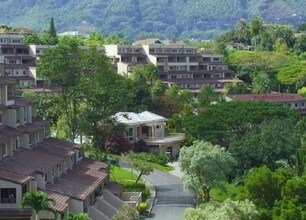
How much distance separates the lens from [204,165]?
53.9m

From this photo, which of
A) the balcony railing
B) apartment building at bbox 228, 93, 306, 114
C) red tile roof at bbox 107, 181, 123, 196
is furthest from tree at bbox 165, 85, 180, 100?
the balcony railing

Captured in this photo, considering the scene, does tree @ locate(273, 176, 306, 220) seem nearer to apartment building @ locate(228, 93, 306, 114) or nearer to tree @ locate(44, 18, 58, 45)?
apartment building @ locate(228, 93, 306, 114)

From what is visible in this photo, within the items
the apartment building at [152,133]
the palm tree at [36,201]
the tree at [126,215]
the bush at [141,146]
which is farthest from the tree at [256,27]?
the palm tree at [36,201]

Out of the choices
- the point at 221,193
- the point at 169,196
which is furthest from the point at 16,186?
the point at 221,193

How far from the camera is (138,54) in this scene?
128875mm

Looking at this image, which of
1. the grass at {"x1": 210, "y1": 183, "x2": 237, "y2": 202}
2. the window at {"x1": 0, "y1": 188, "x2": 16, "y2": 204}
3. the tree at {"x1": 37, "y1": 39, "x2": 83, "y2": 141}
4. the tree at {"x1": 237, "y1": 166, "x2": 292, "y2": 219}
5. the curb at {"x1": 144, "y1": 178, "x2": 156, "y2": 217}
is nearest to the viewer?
the window at {"x1": 0, "y1": 188, "x2": 16, "y2": 204}

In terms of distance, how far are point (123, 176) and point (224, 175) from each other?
14.6 m

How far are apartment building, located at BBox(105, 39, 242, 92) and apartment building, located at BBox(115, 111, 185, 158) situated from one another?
3254 centimetres

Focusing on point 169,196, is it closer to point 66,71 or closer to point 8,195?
point 66,71

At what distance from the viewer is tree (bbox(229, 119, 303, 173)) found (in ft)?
205

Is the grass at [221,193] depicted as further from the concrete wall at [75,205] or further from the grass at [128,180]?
the concrete wall at [75,205]

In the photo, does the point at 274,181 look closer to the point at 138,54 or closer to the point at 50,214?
the point at 50,214

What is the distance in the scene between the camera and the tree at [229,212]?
3674 cm

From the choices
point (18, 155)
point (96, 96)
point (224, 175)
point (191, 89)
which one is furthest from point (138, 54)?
point (18, 155)
